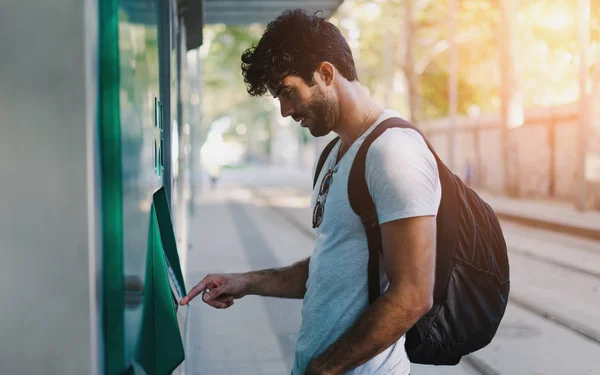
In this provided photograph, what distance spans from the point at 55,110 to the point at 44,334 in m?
0.32

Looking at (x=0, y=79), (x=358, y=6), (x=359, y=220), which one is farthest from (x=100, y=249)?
(x=358, y=6)

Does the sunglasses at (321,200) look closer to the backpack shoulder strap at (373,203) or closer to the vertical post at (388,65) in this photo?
the backpack shoulder strap at (373,203)

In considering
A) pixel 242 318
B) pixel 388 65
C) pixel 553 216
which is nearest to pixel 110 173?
pixel 242 318

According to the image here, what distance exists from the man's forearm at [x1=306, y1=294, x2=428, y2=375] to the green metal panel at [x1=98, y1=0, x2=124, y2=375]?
22.1 inches

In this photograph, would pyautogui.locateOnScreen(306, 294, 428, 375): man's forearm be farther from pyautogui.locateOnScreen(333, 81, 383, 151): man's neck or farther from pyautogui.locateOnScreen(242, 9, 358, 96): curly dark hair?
pyautogui.locateOnScreen(242, 9, 358, 96): curly dark hair

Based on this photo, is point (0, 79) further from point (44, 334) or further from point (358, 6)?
point (358, 6)

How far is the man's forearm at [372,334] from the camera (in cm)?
150

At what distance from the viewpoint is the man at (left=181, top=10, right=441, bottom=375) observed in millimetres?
1473

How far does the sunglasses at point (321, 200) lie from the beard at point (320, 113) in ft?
0.35

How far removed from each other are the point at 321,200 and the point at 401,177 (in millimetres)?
318

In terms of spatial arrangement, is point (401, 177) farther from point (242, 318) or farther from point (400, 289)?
point (242, 318)

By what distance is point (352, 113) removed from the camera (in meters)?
1.75

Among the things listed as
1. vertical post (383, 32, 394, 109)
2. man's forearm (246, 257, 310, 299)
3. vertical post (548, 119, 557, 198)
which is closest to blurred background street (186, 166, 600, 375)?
man's forearm (246, 257, 310, 299)

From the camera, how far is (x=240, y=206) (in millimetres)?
19984
